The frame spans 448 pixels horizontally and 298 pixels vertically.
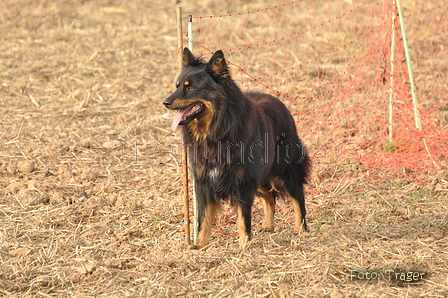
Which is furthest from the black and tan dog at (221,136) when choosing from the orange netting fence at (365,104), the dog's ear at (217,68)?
the orange netting fence at (365,104)

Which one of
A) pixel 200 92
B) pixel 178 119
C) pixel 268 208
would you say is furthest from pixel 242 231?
pixel 200 92

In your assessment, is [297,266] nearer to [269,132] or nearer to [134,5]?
[269,132]

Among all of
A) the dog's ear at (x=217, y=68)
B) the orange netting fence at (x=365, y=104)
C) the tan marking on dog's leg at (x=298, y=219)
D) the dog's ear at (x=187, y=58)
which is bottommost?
the tan marking on dog's leg at (x=298, y=219)

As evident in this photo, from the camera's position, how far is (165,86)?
9984mm

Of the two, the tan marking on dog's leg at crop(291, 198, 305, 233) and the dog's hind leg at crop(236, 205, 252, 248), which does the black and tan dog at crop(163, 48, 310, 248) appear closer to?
the dog's hind leg at crop(236, 205, 252, 248)

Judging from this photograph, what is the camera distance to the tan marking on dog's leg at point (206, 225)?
206 inches

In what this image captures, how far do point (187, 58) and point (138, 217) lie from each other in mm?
1941

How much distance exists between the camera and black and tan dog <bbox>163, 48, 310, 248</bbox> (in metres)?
4.85

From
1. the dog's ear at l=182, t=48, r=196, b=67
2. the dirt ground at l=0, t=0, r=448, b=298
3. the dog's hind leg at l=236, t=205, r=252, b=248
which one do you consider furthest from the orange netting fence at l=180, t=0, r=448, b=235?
the dog's hind leg at l=236, t=205, r=252, b=248

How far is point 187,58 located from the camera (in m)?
5.03

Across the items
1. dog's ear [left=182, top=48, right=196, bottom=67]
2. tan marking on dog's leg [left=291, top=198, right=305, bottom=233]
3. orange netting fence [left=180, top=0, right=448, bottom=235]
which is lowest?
tan marking on dog's leg [left=291, top=198, right=305, bottom=233]

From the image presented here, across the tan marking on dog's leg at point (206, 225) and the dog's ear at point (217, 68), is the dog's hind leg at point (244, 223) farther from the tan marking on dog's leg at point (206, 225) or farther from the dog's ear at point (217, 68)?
the dog's ear at point (217, 68)

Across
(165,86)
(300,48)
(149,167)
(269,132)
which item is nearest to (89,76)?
(165,86)

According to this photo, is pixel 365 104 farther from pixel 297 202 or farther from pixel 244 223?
pixel 244 223
